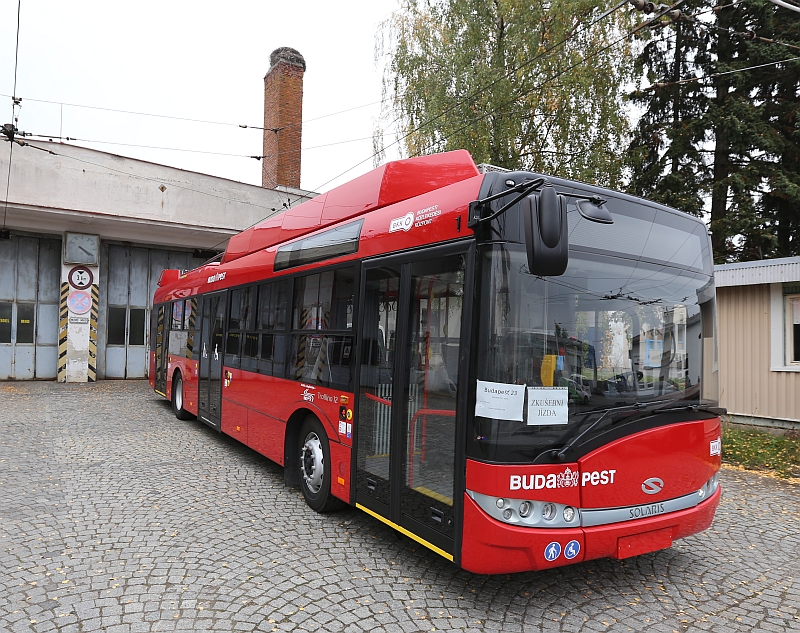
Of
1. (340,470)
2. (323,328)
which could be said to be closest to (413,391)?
(340,470)

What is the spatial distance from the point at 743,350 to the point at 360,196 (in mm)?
8699

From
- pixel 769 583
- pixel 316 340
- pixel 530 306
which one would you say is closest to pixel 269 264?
pixel 316 340

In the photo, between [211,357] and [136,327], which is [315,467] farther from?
[136,327]

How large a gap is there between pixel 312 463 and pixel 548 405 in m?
3.03

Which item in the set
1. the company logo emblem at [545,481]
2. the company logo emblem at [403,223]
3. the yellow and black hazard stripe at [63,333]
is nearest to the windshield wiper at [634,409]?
the company logo emblem at [545,481]

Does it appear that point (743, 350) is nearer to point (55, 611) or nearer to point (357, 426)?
point (357, 426)

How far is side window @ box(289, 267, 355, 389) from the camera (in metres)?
5.34

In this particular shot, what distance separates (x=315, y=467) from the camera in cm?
582

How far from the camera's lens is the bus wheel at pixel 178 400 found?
11.5 metres

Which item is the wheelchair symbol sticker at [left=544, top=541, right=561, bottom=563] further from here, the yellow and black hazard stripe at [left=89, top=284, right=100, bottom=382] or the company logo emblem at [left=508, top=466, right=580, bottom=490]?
the yellow and black hazard stripe at [left=89, top=284, right=100, bottom=382]

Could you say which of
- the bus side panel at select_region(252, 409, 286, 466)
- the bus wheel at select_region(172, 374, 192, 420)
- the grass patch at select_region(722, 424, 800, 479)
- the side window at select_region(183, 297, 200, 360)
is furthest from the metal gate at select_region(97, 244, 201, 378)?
the grass patch at select_region(722, 424, 800, 479)

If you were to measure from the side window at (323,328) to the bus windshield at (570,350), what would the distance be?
1.88 metres

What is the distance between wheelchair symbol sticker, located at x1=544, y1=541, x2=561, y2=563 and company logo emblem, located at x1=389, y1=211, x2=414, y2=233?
2.48 metres

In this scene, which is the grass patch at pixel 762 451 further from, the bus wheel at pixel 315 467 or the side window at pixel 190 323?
the side window at pixel 190 323
